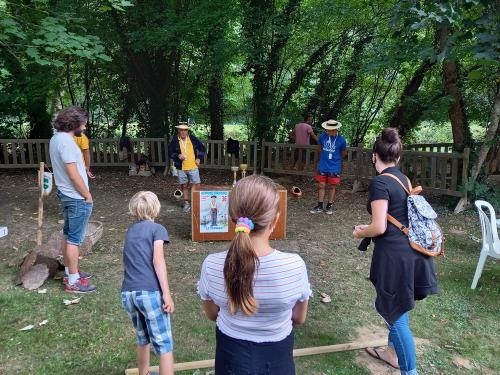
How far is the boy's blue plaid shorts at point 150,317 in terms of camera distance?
2633 mm

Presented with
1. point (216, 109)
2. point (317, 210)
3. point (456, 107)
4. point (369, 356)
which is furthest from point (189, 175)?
point (216, 109)

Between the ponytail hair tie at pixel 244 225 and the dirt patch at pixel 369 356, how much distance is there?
7.08 feet

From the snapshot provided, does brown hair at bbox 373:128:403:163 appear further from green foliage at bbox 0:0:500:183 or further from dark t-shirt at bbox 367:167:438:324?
green foliage at bbox 0:0:500:183

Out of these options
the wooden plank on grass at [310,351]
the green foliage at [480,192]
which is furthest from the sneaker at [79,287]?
the green foliage at [480,192]

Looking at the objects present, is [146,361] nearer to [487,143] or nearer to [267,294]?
[267,294]

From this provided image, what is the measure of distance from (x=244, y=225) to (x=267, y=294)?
0.31 m

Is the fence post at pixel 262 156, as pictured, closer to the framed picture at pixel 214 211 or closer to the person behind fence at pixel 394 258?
the framed picture at pixel 214 211

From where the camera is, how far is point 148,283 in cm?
265

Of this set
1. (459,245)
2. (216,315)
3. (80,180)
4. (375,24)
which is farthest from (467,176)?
(216,315)

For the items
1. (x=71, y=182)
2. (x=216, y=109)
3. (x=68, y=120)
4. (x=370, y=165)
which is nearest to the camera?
(x=68, y=120)

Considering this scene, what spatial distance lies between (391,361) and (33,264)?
366cm

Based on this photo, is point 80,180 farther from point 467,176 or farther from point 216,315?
point 467,176

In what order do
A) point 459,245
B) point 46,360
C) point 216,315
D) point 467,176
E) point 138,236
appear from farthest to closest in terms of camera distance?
point 467,176 < point 459,245 < point 46,360 < point 138,236 < point 216,315

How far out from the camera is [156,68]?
38.1ft
